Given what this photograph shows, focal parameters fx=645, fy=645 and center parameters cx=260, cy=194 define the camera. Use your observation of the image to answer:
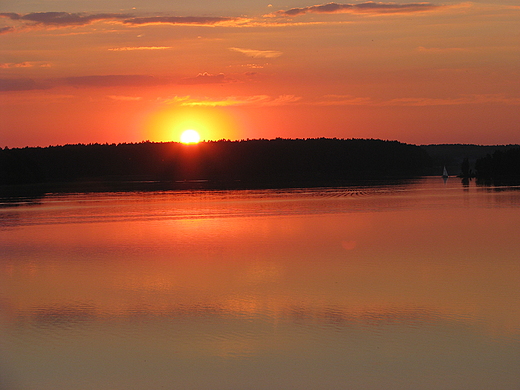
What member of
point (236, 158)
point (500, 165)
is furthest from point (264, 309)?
point (236, 158)

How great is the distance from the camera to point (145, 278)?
388 inches

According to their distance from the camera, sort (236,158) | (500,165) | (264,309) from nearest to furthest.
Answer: (264,309) → (500,165) → (236,158)

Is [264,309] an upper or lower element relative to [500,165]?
lower

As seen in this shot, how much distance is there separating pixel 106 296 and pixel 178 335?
2175 millimetres

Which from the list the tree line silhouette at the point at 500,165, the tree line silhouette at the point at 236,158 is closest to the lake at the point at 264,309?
the tree line silhouette at the point at 500,165

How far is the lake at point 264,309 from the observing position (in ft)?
19.0

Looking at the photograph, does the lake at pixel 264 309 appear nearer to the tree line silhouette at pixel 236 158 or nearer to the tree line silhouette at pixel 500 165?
the tree line silhouette at pixel 500 165

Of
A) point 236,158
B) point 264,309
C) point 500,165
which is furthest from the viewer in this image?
point 236,158

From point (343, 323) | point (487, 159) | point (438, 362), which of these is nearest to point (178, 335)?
point (343, 323)

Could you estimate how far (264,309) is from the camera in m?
7.82

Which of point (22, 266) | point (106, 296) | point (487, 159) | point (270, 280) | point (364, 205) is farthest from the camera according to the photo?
point (487, 159)

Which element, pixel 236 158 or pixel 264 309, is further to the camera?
pixel 236 158

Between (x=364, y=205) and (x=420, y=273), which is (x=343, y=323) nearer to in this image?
(x=420, y=273)

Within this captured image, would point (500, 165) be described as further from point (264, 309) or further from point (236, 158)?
point (264, 309)
